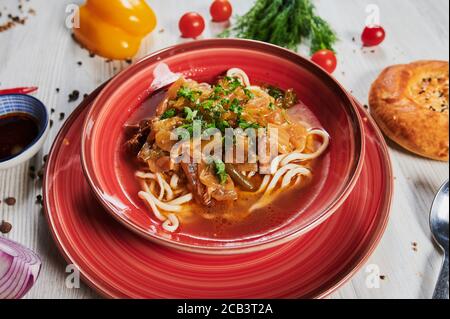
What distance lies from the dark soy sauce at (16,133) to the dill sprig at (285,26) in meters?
2.51

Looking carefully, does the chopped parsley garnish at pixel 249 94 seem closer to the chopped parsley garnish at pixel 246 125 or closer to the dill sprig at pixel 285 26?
the chopped parsley garnish at pixel 246 125

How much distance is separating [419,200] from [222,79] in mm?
2077

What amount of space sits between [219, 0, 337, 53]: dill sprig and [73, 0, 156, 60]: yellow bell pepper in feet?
3.24

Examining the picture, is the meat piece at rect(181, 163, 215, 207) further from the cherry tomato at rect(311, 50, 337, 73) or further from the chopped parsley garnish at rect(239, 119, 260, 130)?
the cherry tomato at rect(311, 50, 337, 73)

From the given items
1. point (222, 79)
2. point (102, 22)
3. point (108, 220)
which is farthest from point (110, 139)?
point (102, 22)

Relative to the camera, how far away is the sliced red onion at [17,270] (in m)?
3.51

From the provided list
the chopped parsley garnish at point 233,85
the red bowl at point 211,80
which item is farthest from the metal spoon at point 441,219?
the chopped parsley garnish at point 233,85

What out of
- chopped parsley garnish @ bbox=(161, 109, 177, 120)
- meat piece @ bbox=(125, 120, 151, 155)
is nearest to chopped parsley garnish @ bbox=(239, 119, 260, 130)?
chopped parsley garnish @ bbox=(161, 109, 177, 120)

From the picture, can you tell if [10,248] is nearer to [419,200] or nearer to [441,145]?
[419,200]

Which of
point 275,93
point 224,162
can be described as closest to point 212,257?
point 224,162

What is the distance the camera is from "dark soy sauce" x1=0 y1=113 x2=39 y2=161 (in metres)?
4.30

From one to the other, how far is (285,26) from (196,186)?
269 cm

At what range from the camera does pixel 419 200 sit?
420 cm

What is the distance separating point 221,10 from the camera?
5.77 metres
